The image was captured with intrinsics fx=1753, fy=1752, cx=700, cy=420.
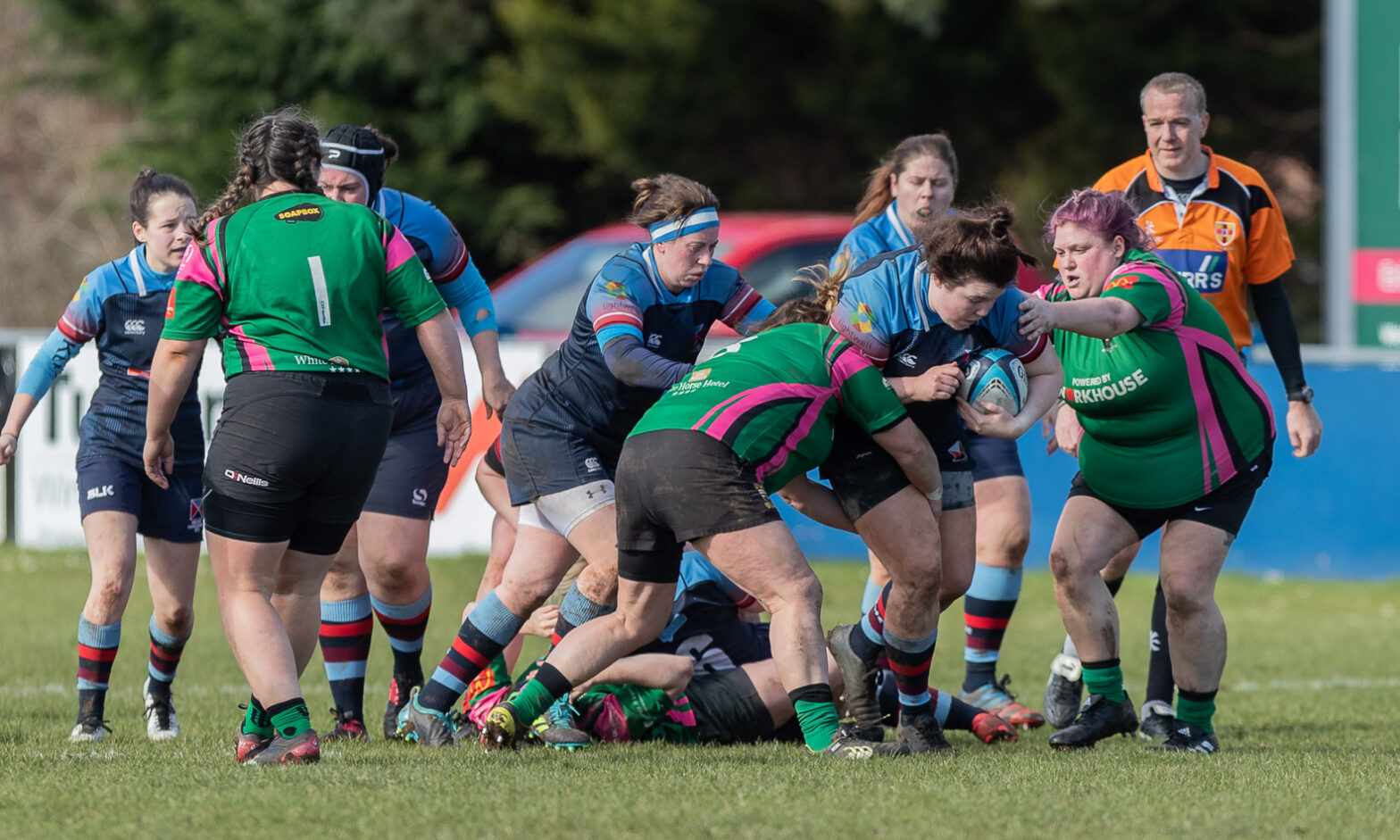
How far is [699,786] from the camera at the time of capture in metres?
4.68

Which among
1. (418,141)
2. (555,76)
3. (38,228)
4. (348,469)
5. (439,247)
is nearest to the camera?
(348,469)

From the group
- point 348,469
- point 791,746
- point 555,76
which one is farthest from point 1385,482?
point 555,76

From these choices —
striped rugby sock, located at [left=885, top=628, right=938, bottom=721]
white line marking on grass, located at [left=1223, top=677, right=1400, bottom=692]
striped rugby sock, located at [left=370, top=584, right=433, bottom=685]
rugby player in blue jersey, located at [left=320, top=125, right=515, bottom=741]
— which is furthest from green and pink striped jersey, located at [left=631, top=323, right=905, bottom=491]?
white line marking on grass, located at [left=1223, top=677, right=1400, bottom=692]

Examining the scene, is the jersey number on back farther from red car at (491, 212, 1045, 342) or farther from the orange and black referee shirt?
red car at (491, 212, 1045, 342)

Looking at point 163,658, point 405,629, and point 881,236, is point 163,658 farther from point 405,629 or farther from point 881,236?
point 881,236

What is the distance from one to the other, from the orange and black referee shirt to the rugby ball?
162 cm

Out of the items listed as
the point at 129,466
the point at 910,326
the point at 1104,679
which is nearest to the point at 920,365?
the point at 910,326

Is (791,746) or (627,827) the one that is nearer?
(627,827)

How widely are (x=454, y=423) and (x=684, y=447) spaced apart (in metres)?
0.88

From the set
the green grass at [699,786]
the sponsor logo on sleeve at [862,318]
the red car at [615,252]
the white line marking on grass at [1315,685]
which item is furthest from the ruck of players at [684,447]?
the red car at [615,252]

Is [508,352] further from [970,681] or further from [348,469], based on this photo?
[348,469]

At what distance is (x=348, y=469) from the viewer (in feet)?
16.8

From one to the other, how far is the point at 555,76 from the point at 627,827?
14.9 metres

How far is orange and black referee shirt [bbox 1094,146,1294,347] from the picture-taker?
666 cm
